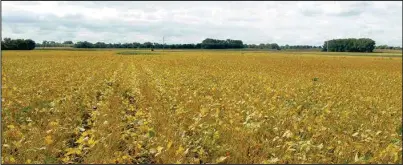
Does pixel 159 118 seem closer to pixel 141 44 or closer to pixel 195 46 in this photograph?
pixel 195 46

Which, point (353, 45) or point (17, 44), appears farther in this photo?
point (17, 44)

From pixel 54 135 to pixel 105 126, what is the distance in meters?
0.81

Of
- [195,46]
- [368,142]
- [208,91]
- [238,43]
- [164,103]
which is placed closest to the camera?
[368,142]

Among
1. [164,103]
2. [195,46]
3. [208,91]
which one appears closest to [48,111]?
[164,103]

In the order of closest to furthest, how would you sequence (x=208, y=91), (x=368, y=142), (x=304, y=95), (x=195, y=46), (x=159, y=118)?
(x=368, y=142) < (x=159, y=118) < (x=304, y=95) < (x=208, y=91) < (x=195, y=46)

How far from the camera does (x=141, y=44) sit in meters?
116

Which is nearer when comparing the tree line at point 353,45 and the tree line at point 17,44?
the tree line at point 353,45

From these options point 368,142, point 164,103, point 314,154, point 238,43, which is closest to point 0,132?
point 164,103

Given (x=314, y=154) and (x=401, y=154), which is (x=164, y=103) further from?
(x=401, y=154)

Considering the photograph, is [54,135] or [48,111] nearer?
[54,135]

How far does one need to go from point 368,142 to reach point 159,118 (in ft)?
11.9

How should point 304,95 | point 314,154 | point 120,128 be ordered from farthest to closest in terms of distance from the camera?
point 304,95 → point 120,128 → point 314,154

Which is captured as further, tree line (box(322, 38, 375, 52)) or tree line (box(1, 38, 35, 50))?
tree line (box(1, 38, 35, 50))

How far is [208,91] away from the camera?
12398 millimetres
